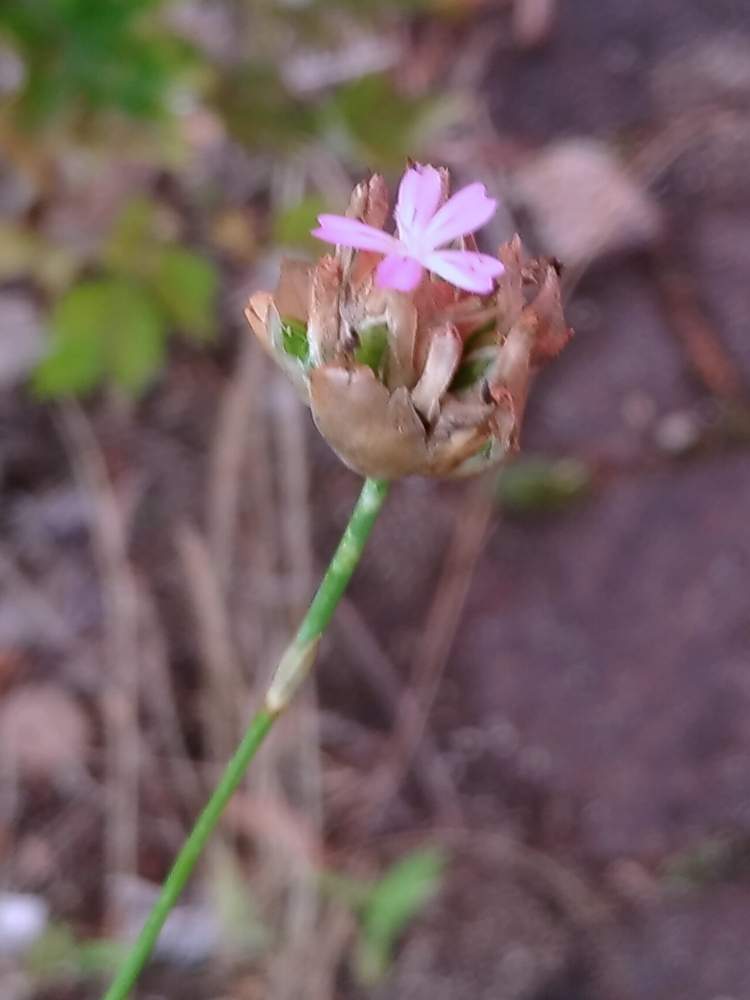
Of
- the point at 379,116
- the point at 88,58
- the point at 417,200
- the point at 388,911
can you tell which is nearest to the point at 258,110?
the point at 379,116

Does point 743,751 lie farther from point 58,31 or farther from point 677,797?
point 58,31

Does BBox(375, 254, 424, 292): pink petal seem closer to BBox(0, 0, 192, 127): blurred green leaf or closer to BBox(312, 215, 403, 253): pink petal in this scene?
BBox(312, 215, 403, 253): pink petal

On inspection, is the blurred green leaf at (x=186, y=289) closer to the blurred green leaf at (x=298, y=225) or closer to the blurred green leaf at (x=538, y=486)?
the blurred green leaf at (x=298, y=225)

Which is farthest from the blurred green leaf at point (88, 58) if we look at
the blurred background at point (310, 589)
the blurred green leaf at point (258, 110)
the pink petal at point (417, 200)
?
the pink petal at point (417, 200)

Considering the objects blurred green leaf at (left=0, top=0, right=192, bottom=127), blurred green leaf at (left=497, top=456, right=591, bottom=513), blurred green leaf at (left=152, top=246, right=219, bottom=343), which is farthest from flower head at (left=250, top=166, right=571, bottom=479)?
blurred green leaf at (left=497, top=456, right=591, bottom=513)

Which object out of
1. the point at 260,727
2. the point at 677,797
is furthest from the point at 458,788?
the point at 260,727

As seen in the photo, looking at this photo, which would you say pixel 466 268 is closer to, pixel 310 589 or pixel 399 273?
pixel 399 273

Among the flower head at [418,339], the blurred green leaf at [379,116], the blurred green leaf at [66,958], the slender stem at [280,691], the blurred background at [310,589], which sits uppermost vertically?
the blurred green leaf at [379,116]
